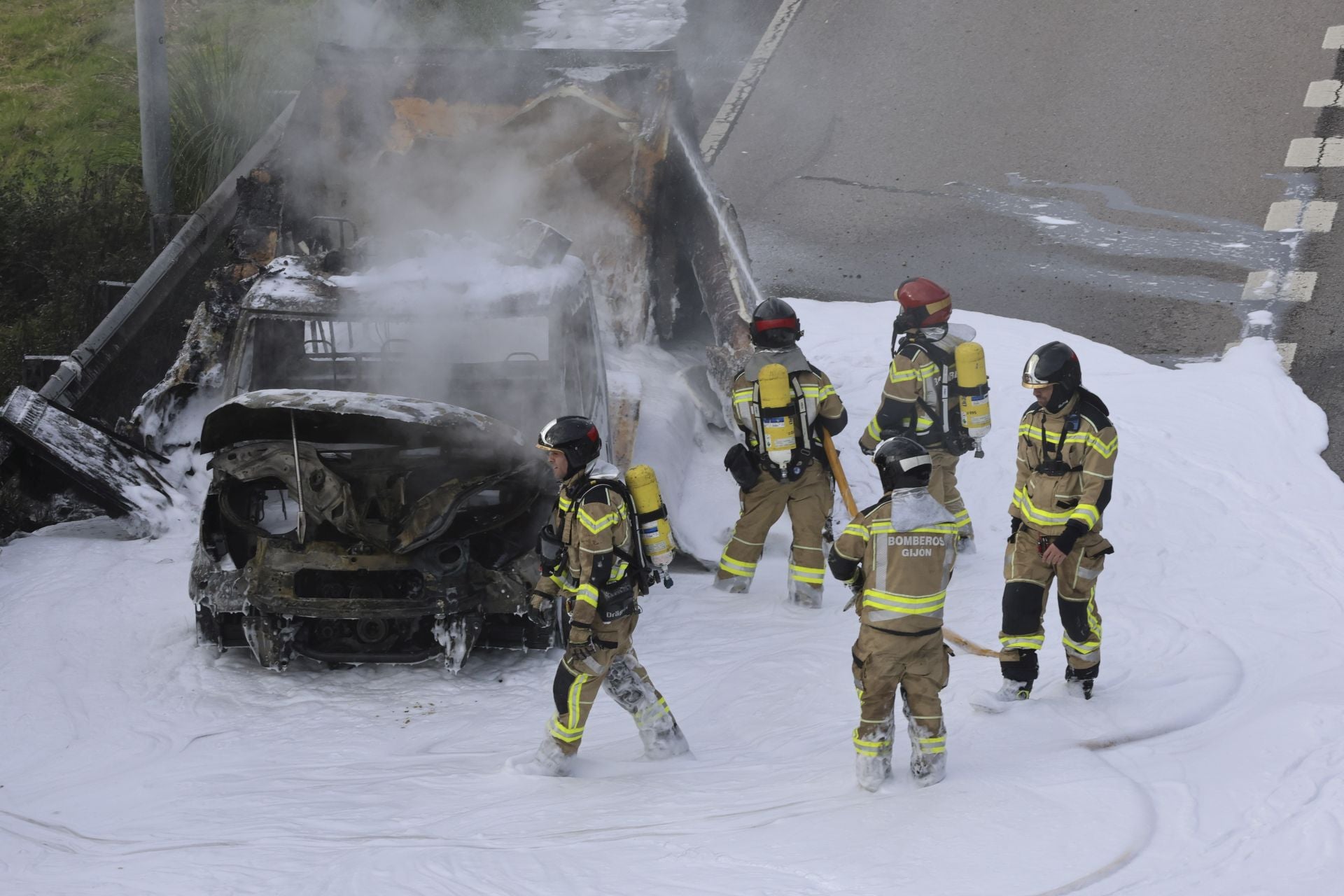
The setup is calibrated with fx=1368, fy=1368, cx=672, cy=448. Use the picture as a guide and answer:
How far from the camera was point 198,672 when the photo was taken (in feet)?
20.9

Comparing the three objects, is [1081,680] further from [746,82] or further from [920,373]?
[746,82]

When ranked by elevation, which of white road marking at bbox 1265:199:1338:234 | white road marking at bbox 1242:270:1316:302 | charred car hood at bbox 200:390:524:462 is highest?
white road marking at bbox 1265:199:1338:234

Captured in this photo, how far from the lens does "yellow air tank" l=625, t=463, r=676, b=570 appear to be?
17.5 feet

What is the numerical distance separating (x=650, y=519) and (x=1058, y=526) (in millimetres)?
1720

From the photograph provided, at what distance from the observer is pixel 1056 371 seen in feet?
18.4

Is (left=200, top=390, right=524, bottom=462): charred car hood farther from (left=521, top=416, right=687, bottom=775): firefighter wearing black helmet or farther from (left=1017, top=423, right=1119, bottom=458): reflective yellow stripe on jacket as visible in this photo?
(left=1017, top=423, right=1119, bottom=458): reflective yellow stripe on jacket

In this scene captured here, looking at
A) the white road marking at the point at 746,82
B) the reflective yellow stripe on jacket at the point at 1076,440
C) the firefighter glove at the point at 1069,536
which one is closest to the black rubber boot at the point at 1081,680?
the firefighter glove at the point at 1069,536

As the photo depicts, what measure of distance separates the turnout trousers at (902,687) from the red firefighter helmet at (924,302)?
2744 mm

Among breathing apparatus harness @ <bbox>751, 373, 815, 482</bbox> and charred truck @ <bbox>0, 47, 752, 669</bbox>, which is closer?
charred truck @ <bbox>0, 47, 752, 669</bbox>

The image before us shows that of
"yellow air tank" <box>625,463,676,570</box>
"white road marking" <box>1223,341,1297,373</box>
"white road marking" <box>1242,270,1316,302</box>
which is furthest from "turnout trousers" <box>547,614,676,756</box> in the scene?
"white road marking" <box>1242,270,1316,302</box>

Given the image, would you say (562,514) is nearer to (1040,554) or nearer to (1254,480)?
(1040,554)

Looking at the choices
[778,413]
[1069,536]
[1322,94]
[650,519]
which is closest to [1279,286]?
[1322,94]

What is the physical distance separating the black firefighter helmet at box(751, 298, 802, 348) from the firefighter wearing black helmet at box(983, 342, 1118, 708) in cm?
173

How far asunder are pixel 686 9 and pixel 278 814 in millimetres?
14213
